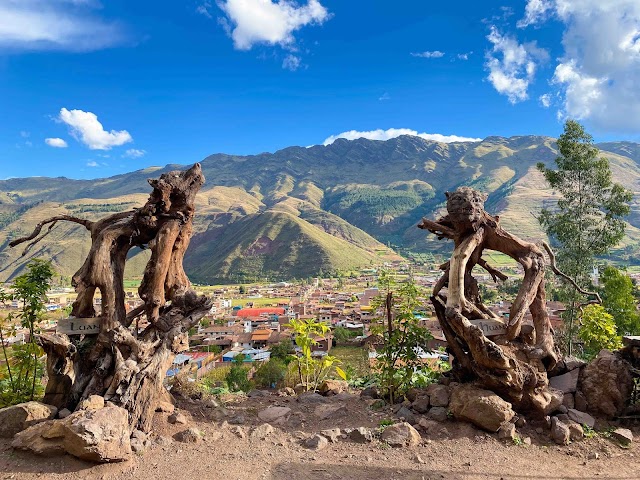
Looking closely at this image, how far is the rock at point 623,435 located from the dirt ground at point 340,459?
0.12 meters

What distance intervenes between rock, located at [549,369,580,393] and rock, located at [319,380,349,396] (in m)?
4.33

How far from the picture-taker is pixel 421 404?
736 centimetres

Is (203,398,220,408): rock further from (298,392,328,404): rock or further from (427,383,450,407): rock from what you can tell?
(427,383,450,407): rock

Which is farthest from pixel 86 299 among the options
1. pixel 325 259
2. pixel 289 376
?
pixel 325 259

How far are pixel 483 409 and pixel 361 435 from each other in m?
2.00

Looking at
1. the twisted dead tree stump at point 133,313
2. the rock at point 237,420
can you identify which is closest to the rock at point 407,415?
the rock at point 237,420

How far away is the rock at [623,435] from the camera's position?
645 cm

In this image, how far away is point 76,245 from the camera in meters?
143

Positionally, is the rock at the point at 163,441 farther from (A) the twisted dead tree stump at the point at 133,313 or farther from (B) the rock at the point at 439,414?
(B) the rock at the point at 439,414

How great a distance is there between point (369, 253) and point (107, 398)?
567ft

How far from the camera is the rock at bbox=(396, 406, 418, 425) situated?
701 centimetres

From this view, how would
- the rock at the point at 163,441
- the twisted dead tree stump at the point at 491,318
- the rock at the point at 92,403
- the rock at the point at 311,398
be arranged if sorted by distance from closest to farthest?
the rock at the point at 92,403 < the rock at the point at 163,441 < the twisted dead tree stump at the point at 491,318 < the rock at the point at 311,398

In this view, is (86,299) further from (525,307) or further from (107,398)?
(525,307)

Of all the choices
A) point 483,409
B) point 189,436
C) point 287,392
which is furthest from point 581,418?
point 189,436
